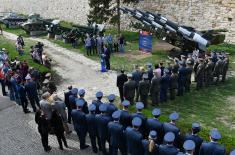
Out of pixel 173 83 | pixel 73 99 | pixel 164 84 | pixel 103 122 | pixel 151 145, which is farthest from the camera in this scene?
pixel 173 83

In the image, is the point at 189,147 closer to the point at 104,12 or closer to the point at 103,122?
the point at 103,122

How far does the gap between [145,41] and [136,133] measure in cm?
1470

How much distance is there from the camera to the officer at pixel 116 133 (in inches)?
405

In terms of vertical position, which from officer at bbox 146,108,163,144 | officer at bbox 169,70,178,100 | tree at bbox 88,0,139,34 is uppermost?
tree at bbox 88,0,139,34

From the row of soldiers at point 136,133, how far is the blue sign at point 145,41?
40.1ft

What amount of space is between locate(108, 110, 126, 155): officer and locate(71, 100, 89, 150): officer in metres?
1.16

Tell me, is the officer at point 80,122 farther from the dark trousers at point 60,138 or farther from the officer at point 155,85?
the officer at point 155,85

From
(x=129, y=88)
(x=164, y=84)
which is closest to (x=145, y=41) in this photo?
(x=164, y=84)

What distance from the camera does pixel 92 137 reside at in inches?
449

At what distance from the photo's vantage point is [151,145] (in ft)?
31.0

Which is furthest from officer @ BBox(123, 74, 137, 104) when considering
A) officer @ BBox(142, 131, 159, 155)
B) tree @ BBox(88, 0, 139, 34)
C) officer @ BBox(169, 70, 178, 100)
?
tree @ BBox(88, 0, 139, 34)

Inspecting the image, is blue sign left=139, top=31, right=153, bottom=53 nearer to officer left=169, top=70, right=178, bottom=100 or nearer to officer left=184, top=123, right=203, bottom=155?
officer left=169, top=70, right=178, bottom=100

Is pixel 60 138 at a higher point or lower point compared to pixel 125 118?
lower

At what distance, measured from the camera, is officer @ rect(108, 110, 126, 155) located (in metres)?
10.3
